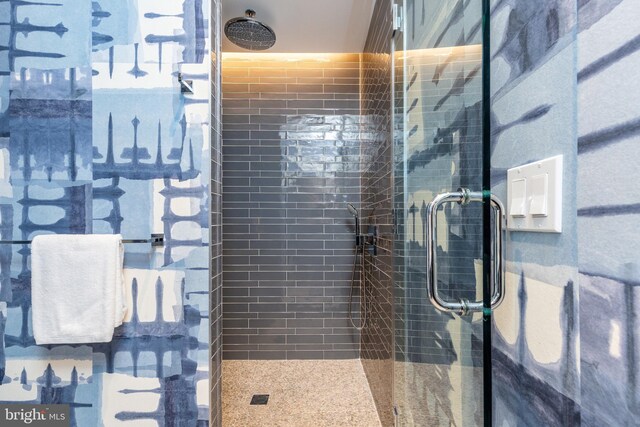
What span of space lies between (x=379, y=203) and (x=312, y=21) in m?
1.47

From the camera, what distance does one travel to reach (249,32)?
2.48m

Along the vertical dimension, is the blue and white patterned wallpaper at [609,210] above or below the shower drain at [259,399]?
above

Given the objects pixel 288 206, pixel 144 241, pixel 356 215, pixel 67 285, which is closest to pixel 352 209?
pixel 356 215

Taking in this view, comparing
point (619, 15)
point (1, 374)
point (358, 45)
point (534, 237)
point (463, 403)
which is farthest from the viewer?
point (358, 45)

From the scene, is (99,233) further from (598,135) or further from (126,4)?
(598,135)

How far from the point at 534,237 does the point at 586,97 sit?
262 millimetres

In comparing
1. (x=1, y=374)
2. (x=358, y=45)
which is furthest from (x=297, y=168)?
(x=1, y=374)

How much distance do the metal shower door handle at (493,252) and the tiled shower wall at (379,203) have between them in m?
1.19

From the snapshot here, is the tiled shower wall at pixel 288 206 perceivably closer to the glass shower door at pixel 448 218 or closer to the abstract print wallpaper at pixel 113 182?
the abstract print wallpaper at pixel 113 182

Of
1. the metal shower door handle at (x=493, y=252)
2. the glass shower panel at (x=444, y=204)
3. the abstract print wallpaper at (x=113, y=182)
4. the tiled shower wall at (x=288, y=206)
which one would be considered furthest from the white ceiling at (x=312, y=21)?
the metal shower door handle at (x=493, y=252)

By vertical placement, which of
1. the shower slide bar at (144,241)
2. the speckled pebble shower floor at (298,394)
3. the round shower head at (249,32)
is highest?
the round shower head at (249,32)

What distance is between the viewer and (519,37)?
2.36 ft

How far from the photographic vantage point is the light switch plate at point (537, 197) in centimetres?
61

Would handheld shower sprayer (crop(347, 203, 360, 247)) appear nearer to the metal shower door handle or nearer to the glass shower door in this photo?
the glass shower door
